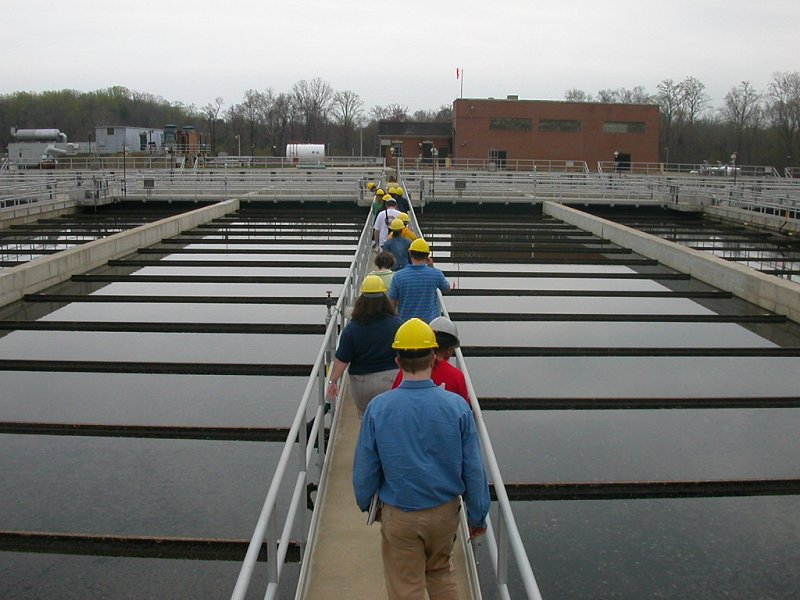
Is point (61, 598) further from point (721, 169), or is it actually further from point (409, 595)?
point (721, 169)

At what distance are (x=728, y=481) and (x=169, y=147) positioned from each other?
60502mm

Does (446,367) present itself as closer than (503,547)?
No

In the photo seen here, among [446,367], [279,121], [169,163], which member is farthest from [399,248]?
[279,121]

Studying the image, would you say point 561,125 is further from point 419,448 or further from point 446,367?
point 419,448

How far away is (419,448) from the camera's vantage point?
3492 millimetres

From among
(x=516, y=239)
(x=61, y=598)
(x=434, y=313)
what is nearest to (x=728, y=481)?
(x=434, y=313)

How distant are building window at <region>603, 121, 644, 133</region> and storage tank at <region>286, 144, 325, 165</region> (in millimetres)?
22651

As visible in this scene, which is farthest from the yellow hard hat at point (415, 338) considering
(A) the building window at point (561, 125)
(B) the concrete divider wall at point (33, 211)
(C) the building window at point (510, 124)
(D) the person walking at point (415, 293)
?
(A) the building window at point (561, 125)

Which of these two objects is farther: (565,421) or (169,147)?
(169,147)

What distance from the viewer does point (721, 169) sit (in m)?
62.9

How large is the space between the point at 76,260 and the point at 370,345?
12.8 meters

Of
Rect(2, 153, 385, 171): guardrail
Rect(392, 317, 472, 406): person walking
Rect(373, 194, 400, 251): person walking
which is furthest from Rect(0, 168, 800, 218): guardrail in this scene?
Rect(392, 317, 472, 406): person walking

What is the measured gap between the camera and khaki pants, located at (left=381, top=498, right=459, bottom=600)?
3533mm

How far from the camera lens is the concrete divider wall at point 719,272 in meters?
13.5
